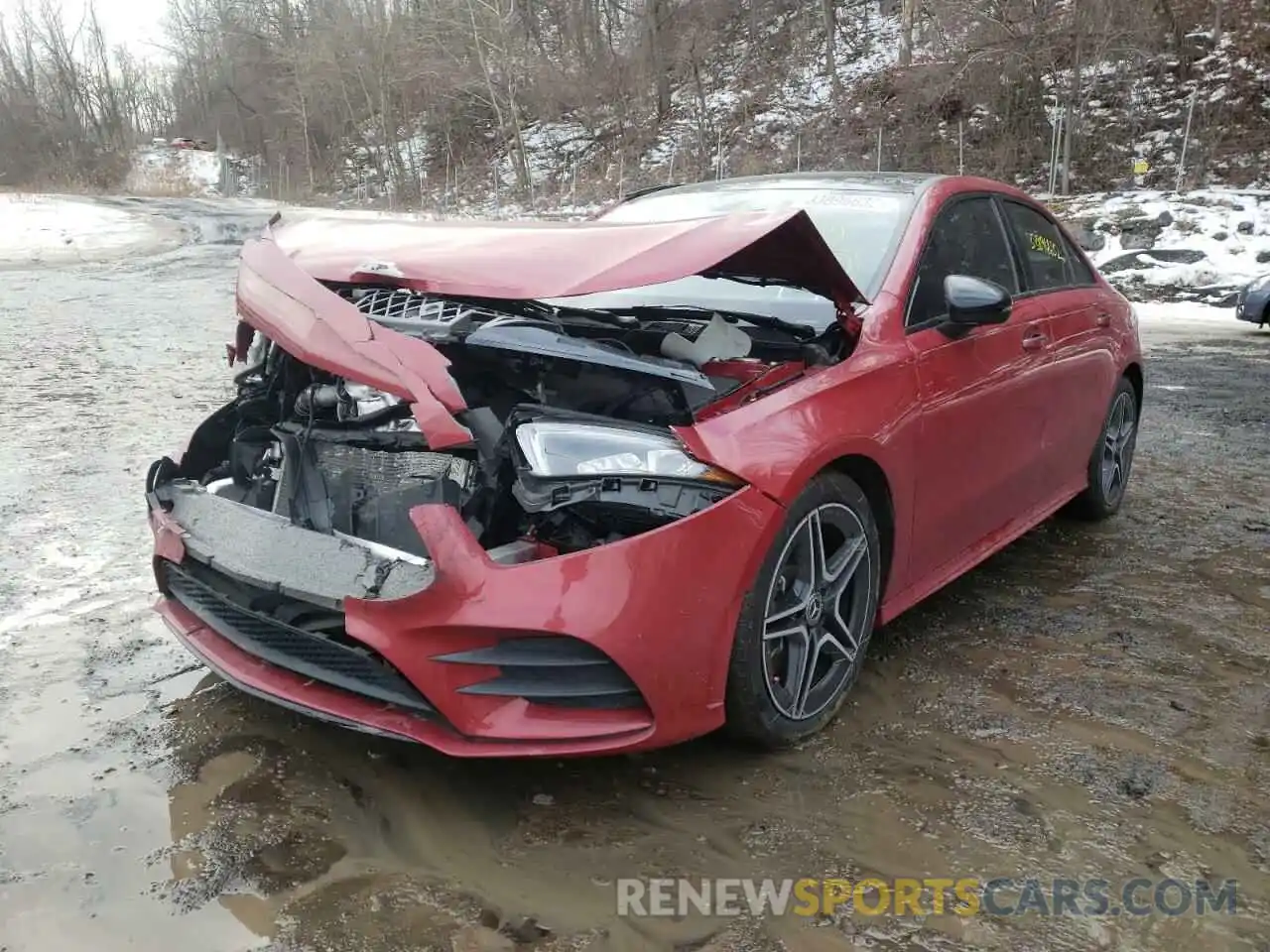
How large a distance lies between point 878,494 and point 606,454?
0.94 meters

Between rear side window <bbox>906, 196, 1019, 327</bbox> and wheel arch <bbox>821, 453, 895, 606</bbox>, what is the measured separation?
1.80 feet

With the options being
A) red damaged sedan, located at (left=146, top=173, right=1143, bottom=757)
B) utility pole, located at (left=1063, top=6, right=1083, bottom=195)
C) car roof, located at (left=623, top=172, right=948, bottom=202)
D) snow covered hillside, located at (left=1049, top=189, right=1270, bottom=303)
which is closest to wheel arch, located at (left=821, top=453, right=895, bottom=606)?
red damaged sedan, located at (left=146, top=173, right=1143, bottom=757)

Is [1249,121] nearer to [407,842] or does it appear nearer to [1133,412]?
[1133,412]

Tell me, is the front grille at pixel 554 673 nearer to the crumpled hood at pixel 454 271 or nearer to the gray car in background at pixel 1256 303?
the crumpled hood at pixel 454 271

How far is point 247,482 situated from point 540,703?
136cm

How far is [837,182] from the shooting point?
3771 millimetres

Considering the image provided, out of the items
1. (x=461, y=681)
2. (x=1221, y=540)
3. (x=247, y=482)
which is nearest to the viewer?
(x=461, y=681)

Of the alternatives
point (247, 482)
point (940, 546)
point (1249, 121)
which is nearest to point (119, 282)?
point (247, 482)

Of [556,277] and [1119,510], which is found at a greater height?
[556,277]

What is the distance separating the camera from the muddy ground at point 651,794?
2043mm

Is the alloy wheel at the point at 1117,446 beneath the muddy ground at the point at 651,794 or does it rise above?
above

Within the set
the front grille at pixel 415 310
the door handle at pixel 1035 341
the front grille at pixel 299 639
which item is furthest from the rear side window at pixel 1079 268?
the front grille at pixel 299 639

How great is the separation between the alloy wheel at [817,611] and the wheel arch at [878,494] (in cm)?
12

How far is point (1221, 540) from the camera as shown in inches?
175
